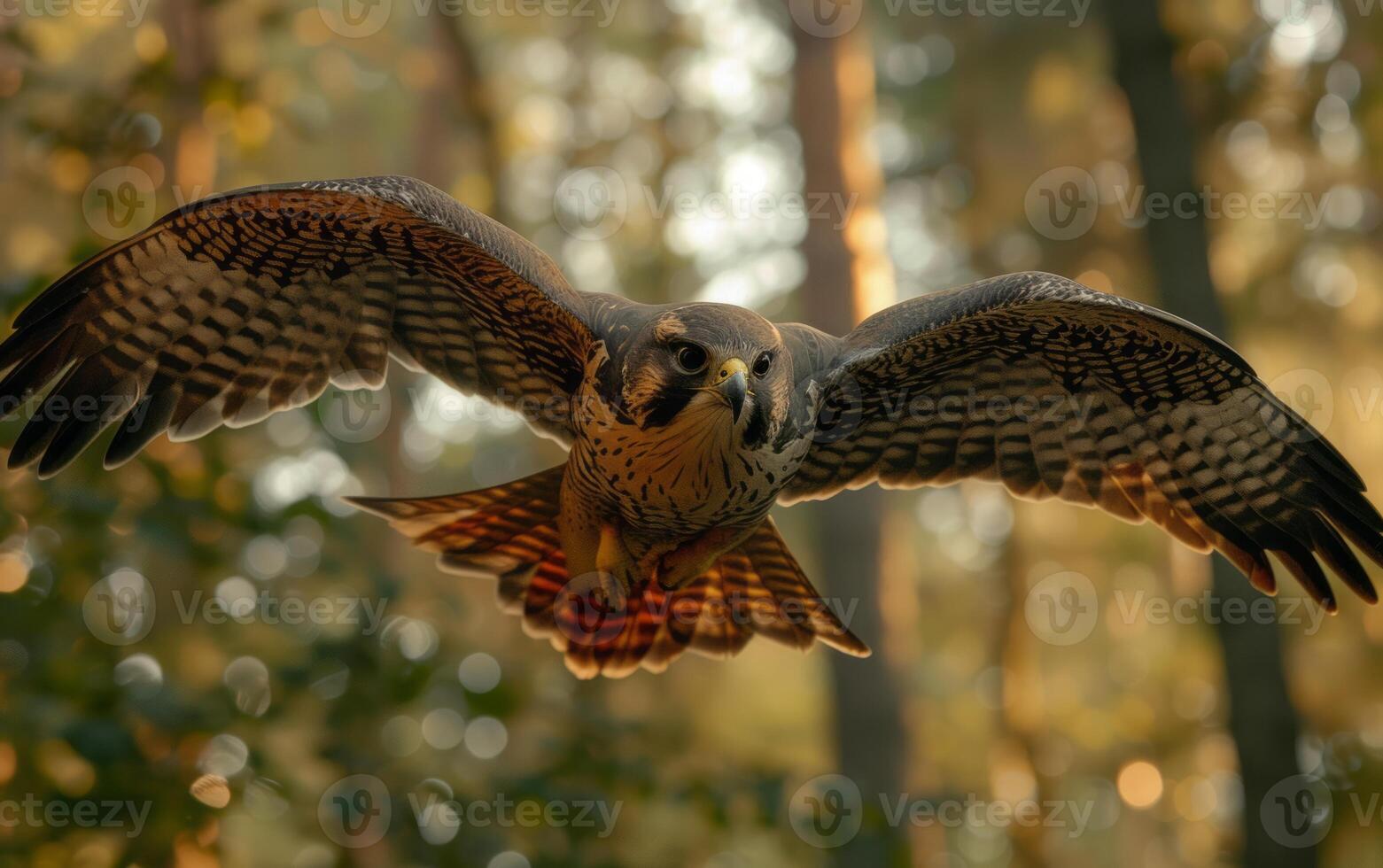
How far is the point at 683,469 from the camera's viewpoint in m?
3.34

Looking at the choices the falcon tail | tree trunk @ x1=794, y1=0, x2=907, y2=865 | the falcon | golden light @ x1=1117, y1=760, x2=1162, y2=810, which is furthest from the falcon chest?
golden light @ x1=1117, y1=760, x2=1162, y2=810

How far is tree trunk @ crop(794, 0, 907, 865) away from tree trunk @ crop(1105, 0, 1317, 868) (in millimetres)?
2130

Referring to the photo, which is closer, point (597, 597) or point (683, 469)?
point (683, 469)

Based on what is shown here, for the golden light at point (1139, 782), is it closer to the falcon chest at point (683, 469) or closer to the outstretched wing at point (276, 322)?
the outstretched wing at point (276, 322)

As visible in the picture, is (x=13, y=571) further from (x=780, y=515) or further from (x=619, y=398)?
(x=780, y=515)

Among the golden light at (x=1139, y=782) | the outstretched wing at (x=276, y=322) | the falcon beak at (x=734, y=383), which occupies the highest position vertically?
the outstretched wing at (x=276, y=322)

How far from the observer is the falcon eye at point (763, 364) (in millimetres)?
3311

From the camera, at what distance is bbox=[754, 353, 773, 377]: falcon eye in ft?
10.9

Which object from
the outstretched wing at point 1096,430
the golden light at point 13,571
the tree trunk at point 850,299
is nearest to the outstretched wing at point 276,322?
the golden light at point 13,571

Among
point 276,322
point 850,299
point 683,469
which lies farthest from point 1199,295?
point 276,322

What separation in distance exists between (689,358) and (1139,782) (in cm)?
1831

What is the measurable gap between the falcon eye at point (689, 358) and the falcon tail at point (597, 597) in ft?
3.74

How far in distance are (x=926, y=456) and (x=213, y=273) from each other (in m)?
2.67

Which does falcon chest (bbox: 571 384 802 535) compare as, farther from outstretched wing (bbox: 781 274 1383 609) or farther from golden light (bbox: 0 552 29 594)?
golden light (bbox: 0 552 29 594)
